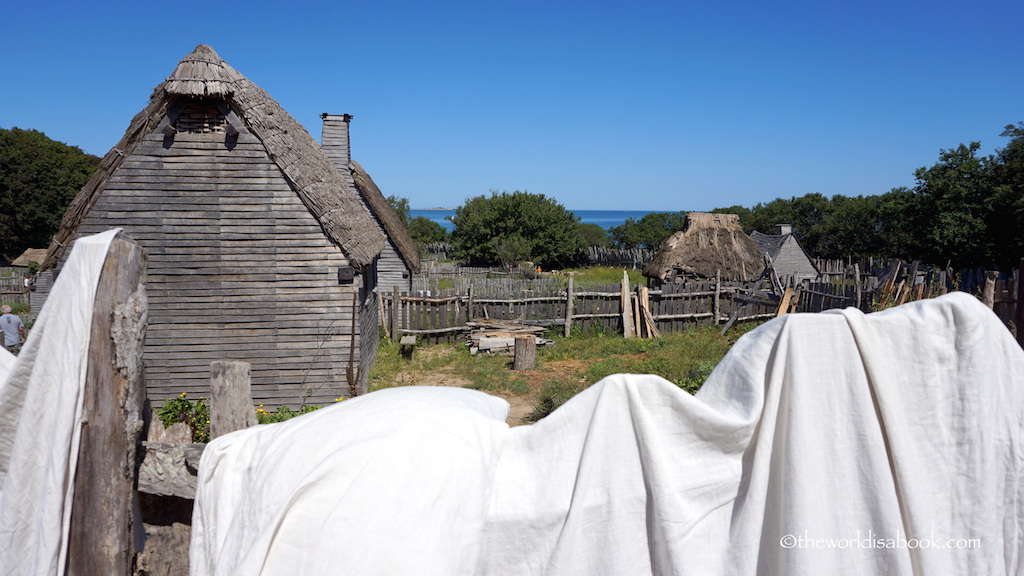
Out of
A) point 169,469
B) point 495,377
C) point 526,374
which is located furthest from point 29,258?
point 169,469

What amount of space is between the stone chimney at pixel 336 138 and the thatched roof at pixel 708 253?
37.7 ft

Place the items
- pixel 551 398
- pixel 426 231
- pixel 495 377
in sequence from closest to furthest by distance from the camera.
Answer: pixel 551 398 < pixel 495 377 < pixel 426 231

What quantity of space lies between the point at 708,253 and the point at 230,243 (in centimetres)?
1686

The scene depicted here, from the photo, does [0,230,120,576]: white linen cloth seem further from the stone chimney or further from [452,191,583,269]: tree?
[452,191,583,269]: tree

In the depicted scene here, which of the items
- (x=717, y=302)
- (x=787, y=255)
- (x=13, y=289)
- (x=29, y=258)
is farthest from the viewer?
(x=29, y=258)

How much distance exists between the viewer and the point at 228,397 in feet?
9.36

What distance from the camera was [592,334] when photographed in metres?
16.1

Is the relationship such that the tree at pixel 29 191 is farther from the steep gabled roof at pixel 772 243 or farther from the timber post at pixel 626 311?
the steep gabled roof at pixel 772 243

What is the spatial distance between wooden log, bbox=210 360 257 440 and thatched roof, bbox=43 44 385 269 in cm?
631

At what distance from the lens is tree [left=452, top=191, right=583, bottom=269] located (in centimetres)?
3738

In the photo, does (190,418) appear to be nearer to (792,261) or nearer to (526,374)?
(526,374)

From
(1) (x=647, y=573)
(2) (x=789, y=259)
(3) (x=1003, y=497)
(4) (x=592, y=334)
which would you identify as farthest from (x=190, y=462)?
(2) (x=789, y=259)

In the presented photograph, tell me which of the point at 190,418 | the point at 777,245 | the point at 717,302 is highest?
the point at 777,245

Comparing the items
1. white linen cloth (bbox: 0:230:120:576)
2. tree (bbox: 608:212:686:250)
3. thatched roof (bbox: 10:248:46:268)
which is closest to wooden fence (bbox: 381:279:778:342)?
white linen cloth (bbox: 0:230:120:576)
